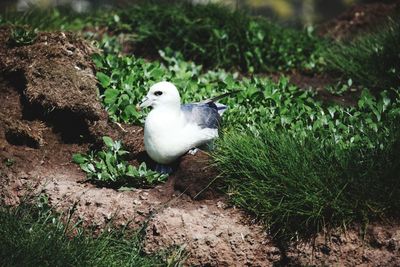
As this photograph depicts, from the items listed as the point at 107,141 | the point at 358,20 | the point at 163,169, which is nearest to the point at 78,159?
the point at 107,141

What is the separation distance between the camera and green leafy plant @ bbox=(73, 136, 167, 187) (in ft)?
15.4

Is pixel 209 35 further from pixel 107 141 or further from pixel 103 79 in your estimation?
pixel 107 141

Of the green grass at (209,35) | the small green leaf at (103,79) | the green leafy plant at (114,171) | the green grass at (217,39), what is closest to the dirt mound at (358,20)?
the green grass at (209,35)

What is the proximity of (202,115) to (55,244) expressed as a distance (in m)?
1.47

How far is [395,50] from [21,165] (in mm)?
4042

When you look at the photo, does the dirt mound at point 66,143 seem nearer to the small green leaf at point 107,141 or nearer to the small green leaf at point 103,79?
the small green leaf at point 103,79

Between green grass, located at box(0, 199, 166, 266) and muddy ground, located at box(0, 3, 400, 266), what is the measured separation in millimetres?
123

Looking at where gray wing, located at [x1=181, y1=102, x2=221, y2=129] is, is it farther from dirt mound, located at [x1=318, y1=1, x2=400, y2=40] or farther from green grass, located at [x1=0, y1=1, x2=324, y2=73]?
dirt mound, located at [x1=318, y1=1, x2=400, y2=40]

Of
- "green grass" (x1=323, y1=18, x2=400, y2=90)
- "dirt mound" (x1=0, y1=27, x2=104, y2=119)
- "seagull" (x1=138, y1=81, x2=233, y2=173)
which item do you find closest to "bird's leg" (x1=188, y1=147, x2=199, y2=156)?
"seagull" (x1=138, y1=81, x2=233, y2=173)

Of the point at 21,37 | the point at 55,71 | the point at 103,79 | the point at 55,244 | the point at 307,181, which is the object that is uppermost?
the point at 21,37

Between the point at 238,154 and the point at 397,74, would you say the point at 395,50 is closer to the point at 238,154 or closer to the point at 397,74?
the point at 397,74

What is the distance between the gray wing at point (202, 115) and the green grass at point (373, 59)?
2289 millimetres

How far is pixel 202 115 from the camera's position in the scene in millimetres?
4844

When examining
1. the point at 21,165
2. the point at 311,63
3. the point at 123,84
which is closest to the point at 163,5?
the point at 311,63
